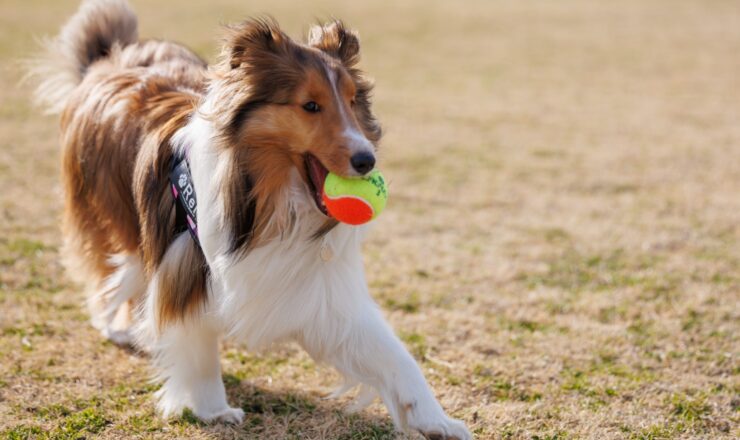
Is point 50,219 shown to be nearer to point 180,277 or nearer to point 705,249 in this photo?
point 180,277

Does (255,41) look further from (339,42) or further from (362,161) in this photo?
(362,161)

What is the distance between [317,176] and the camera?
127 inches

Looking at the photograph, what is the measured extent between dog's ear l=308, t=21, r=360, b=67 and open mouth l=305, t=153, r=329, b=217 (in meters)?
0.53

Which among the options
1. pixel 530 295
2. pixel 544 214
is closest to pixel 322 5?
pixel 544 214

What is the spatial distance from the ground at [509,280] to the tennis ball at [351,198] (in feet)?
3.48

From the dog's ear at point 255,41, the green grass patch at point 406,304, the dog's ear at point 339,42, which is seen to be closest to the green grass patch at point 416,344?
the green grass patch at point 406,304

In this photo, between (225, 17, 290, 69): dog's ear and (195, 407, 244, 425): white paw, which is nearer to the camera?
(225, 17, 290, 69): dog's ear

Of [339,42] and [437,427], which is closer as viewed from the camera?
[437,427]

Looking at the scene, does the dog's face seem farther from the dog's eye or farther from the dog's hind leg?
the dog's hind leg

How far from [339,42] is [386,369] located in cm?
137

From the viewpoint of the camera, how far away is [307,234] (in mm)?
3303

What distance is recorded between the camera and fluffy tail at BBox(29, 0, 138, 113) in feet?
16.3

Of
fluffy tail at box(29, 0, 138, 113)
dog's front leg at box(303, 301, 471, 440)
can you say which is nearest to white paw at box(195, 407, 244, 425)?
dog's front leg at box(303, 301, 471, 440)

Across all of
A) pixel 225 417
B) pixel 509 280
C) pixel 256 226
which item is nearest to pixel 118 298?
pixel 225 417
